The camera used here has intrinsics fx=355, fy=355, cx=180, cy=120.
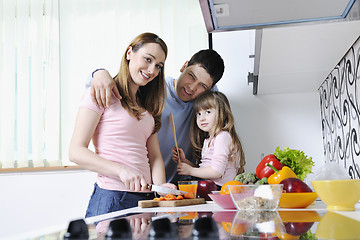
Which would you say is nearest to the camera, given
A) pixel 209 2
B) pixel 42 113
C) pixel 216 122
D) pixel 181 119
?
pixel 209 2

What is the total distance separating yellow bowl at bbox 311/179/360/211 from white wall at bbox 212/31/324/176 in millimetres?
1233

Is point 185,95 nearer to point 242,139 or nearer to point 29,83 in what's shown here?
point 242,139

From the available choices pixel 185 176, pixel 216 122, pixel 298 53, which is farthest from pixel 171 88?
pixel 298 53

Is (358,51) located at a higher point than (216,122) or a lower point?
higher

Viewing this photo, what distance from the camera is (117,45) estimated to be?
2.39 metres

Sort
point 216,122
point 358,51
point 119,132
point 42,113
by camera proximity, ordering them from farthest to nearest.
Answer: point 42,113 → point 216,122 → point 119,132 → point 358,51

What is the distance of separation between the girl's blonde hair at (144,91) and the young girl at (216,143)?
0.28 m

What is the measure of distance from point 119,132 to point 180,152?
1.71ft

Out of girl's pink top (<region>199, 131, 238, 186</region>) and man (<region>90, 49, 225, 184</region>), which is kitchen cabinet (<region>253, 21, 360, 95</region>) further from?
girl's pink top (<region>199, 131, 238, 186</region>)

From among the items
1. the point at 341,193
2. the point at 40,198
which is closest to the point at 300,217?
the point at 341,193

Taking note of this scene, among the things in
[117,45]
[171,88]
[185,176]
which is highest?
[117,45]

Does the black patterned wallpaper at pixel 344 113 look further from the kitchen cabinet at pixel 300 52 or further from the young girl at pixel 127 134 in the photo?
the young girl at pixel 127 134

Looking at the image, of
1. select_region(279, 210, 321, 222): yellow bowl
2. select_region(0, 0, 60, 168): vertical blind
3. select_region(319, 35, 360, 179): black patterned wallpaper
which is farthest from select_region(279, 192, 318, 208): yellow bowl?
select_region(0, 0, 60, 168): vertical blind

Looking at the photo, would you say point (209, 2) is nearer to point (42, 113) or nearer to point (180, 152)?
point (180, 152)
